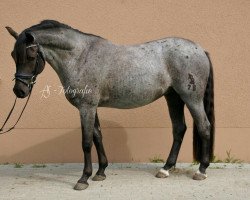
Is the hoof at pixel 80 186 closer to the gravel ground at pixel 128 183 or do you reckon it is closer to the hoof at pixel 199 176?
the gravel ground at pixel 128 183

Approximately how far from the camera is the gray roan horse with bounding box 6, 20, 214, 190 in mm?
4266

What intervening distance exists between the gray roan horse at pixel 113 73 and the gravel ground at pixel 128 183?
202 mm

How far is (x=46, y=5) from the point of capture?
581 centimetres

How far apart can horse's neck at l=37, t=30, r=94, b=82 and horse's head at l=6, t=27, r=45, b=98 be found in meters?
0.14

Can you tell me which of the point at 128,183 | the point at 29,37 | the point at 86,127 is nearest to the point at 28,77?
the point at 29,37

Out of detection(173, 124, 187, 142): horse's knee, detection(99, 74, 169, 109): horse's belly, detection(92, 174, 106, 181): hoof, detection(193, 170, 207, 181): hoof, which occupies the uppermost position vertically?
detection(99, 74, 169, 109): horse's belly

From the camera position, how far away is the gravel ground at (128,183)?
4078 millimetres

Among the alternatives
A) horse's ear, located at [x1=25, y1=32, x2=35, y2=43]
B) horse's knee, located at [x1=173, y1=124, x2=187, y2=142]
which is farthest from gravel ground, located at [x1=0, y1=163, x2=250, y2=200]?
horse's ear, located at [x1=25, y1=32, x2=35, y2=43]

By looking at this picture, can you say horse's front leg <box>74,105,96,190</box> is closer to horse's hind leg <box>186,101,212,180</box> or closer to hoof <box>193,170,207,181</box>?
horse's hind leg <box>186,101,212,180</box>

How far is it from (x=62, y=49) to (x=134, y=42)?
1.73 m

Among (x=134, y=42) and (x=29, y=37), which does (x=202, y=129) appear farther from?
(x=29, y=37)

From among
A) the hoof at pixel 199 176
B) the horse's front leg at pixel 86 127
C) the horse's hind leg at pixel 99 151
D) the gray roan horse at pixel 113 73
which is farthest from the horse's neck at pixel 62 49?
the hoof at pixel 199 176

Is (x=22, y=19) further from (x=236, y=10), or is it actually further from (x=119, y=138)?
(x=236, y=10)

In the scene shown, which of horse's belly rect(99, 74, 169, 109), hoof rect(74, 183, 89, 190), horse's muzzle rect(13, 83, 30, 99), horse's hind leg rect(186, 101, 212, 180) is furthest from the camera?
horse's hind leg rect(186, 101, 212, 180)
